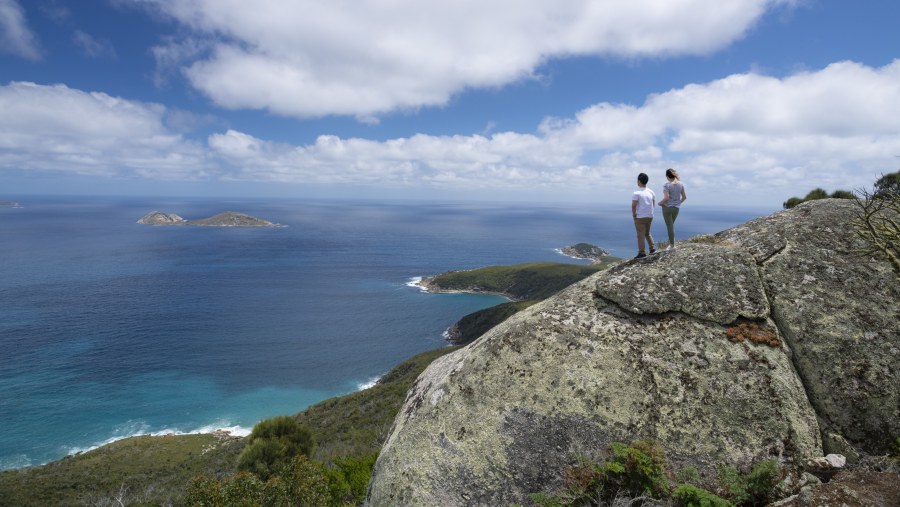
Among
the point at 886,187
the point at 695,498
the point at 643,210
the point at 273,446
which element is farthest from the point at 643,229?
the point at 273,446

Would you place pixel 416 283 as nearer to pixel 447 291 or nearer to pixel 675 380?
pixel 447 291

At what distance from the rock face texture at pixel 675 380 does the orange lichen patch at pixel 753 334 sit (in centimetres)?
4

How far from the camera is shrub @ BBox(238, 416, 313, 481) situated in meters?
28.9

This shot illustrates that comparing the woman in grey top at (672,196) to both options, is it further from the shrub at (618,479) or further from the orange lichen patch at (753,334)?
the shrub at (618,479)

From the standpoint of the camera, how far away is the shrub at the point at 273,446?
28.9 m

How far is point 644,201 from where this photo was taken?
41.8 ft

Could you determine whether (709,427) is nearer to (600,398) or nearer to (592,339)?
(600,398)

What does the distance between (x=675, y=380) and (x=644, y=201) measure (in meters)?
5.68

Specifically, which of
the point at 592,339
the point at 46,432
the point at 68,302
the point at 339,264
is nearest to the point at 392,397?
the point at 592,339

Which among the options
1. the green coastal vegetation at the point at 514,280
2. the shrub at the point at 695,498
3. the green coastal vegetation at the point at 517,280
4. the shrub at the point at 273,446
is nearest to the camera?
the shrub at the point at 695,498

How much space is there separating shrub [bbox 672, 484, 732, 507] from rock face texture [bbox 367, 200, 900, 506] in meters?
0.86

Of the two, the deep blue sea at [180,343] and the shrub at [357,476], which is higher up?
the shrub at [357,476]

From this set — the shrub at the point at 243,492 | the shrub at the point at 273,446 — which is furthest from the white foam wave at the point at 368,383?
the shrub at the point at 243,492

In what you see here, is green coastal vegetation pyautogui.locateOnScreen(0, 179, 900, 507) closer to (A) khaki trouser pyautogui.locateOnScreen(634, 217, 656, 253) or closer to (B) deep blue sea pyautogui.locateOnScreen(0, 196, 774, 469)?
(A) khaki trouser pyautogui.locateOnScreen(634, 217, 656, 253)
